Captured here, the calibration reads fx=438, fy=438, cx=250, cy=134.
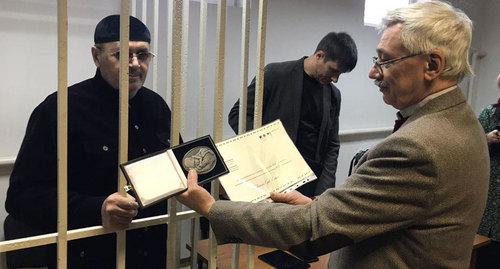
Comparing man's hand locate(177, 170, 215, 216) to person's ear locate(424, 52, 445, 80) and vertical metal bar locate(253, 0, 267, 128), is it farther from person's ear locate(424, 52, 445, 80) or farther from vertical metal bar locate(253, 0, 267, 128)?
person's ear locate(424, 52, 445, 80)

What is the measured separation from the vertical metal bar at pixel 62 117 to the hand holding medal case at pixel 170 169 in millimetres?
136

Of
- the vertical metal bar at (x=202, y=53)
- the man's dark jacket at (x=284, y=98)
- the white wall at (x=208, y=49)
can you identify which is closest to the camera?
the vertical metal bar at (x=202, y=53)

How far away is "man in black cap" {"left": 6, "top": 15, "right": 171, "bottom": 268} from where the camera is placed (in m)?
1.13

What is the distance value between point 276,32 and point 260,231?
6.82 ft

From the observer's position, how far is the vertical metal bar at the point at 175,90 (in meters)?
1.01

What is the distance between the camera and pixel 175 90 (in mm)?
1035

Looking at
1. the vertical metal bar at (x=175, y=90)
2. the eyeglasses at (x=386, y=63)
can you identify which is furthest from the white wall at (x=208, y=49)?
the eyeglasses at (x=386, y=63)

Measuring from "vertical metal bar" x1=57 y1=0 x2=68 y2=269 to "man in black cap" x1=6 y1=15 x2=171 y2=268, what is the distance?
0.33 ft

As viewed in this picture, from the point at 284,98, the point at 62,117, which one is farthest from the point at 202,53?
the point at 284,98

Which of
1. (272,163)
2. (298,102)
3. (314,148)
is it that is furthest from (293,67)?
(272,163)

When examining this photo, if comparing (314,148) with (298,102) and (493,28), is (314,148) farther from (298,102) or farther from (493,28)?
(493,28)

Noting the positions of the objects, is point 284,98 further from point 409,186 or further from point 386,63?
point 409,186

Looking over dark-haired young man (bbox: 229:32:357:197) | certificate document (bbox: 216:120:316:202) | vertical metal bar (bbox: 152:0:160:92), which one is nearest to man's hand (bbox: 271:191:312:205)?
certificate document (bbox: 216:120:316:202)

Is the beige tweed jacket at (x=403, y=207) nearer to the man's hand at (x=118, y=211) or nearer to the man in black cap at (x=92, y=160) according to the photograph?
the man's hand at (x=118, y=211)
